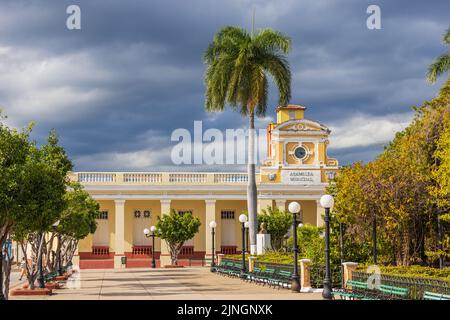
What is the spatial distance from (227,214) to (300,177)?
7.92m

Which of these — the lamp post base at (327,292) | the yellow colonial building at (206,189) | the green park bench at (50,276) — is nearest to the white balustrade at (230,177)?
the yellow colonial building at (206,189)

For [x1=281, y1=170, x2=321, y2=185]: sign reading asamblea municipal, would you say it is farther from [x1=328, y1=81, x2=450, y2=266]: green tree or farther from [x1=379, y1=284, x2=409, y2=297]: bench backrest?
[x1=379, y1=284, x2=409, y2=297]: bench backrest

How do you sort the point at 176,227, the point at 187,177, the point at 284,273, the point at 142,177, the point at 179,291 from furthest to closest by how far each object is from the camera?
the point at 187,177 < the point at 142,177 < the point at 176,227 < the point at 284,273 < the point at 179,291

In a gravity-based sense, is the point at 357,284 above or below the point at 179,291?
above

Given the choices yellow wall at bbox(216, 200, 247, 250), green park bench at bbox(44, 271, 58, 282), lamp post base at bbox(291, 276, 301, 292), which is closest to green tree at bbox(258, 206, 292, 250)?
yellow wall at bbox(216, 200, 247, 250)

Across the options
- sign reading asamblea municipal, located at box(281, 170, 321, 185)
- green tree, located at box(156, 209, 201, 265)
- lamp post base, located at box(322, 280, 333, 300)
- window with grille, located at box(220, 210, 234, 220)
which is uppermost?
sign reading asamblea municipal, located at box(281, 170, 321, 185)

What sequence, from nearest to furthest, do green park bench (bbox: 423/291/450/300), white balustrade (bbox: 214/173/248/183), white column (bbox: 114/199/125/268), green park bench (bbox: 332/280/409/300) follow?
1. green park bench (bbox: 423/291/450/300)
2. green park bench (bbox: 332/280/409/300)
3. white column (bbox: 114/199/125/268)
4. white balustrade (bbox: 214/173/248/183)

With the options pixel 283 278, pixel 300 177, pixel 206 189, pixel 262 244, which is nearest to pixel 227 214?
pixel 206 189

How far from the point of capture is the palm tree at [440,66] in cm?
3656

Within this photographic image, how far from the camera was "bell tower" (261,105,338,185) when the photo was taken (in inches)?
2454

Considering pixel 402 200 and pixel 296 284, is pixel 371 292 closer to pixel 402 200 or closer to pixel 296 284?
pixel 296 284

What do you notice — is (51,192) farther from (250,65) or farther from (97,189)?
(97,189)

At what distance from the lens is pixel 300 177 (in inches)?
2468
